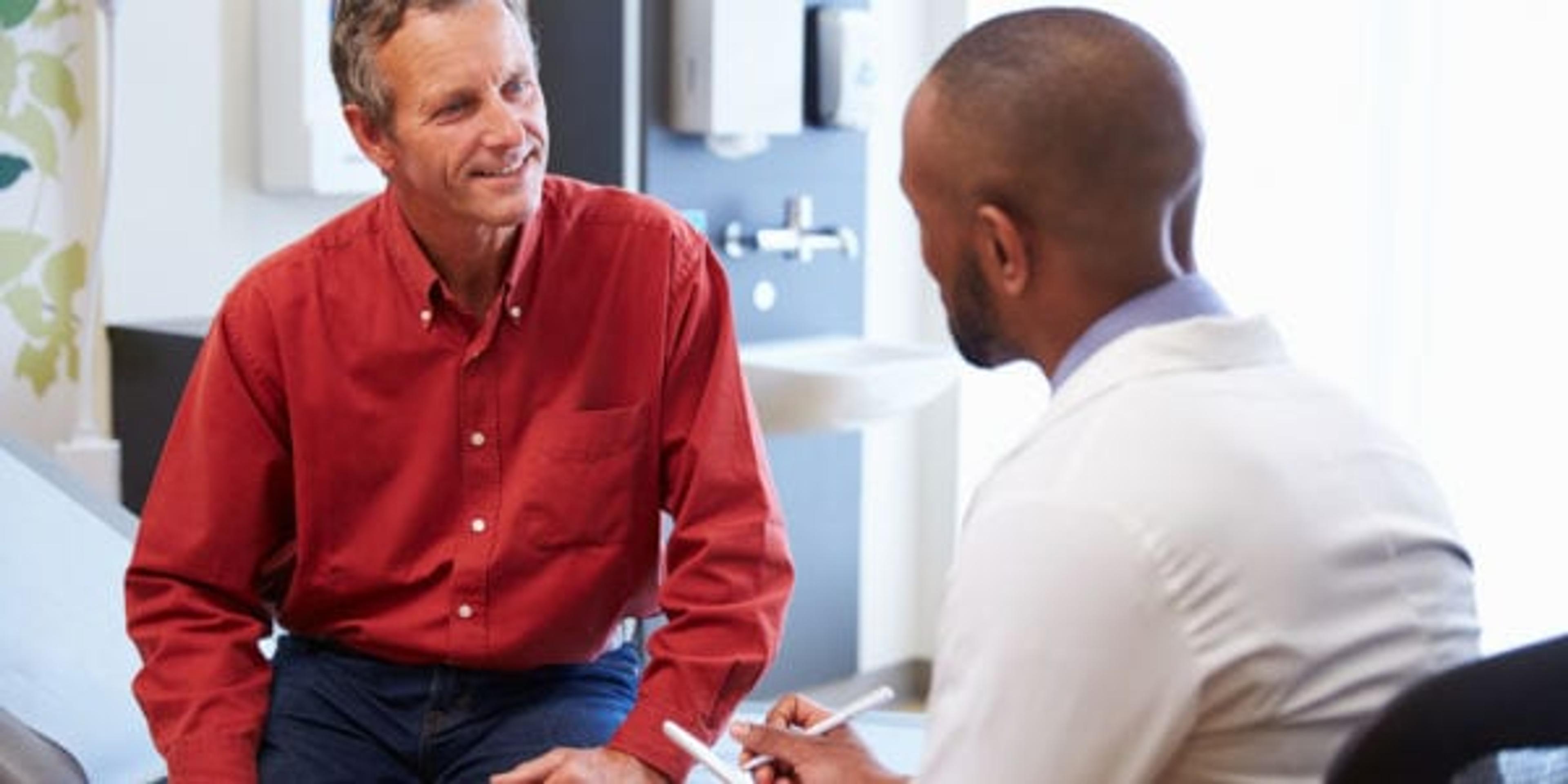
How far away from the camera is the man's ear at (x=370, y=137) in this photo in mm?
1845

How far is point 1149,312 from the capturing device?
1158mm

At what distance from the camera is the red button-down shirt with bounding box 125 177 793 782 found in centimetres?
179

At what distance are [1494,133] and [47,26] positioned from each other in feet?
6.88

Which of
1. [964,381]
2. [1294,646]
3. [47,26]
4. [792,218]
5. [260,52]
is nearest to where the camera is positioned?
[1294,646]

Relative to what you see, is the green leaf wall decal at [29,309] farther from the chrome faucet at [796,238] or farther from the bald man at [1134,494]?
the bald man at [1134,494]

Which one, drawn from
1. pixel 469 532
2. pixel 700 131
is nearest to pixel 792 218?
pixel 700 131

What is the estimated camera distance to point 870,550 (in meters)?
4.00

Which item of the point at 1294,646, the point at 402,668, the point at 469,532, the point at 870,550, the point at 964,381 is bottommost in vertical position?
the point at 870,550

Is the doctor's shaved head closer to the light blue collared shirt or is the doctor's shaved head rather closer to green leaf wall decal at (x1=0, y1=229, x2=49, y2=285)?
the light blue collared shirt

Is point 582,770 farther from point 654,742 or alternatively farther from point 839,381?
point 839,381

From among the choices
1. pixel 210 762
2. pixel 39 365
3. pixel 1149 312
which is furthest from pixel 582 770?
pixel 39 365

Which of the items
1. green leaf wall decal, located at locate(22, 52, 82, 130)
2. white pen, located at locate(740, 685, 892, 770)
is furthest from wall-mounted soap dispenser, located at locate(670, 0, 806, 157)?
white pen, located at locate(740, 685, 892, 770)

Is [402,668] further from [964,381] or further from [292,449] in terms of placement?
[964,381]

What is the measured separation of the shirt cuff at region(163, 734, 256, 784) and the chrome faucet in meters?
1.88
